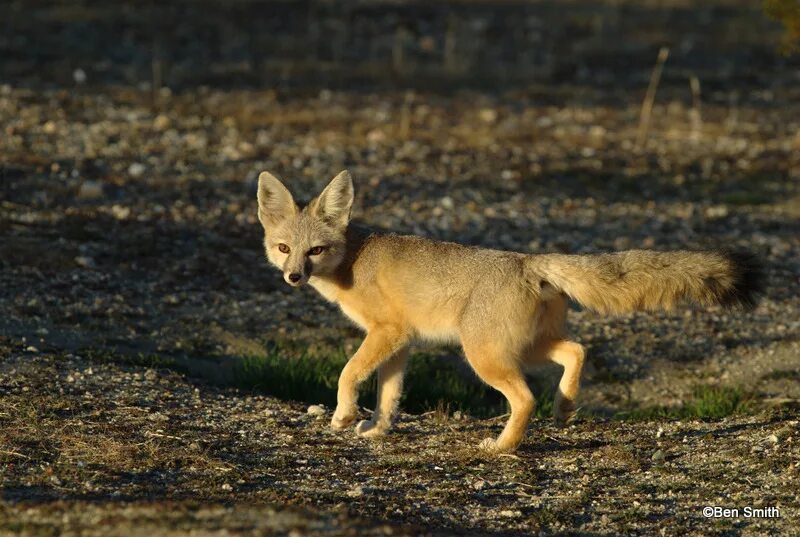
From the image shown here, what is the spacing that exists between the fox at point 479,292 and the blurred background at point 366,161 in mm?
1380

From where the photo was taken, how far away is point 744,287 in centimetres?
682

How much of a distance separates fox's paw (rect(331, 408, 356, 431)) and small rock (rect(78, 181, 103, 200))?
6389mm

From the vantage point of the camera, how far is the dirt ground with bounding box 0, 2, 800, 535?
6016 mm

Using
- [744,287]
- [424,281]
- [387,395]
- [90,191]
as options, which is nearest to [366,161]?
[90,191]

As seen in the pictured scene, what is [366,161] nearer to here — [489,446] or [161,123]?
[161,123]

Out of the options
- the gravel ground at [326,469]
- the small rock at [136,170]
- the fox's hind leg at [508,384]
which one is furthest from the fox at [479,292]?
the small rock at [136,170]

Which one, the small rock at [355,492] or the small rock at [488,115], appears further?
the small rock at [488,115]

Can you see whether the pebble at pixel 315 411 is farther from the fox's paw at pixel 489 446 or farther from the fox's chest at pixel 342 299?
the fox's paw at pixel 489 446

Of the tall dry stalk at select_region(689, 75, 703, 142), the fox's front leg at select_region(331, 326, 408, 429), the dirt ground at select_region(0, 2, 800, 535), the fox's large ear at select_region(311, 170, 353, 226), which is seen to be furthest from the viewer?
the tall dry stalk at select_region(689, 75, 703, 142)

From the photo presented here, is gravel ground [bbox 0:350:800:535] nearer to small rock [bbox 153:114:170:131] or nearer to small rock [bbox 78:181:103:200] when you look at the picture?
small rock [bbox 78:181:103:200]

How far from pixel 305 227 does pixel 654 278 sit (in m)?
2.35

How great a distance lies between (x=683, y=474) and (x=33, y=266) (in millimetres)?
6436

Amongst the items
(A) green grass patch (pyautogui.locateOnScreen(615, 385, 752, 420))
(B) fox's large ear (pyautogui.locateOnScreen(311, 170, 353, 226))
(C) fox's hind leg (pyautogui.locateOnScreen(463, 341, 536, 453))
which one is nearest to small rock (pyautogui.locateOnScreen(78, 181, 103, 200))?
(B) fox's large ear (pyautogui.locateOnScreen(311, 170, 353, 226))

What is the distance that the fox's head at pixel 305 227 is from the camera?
7.61 metres
